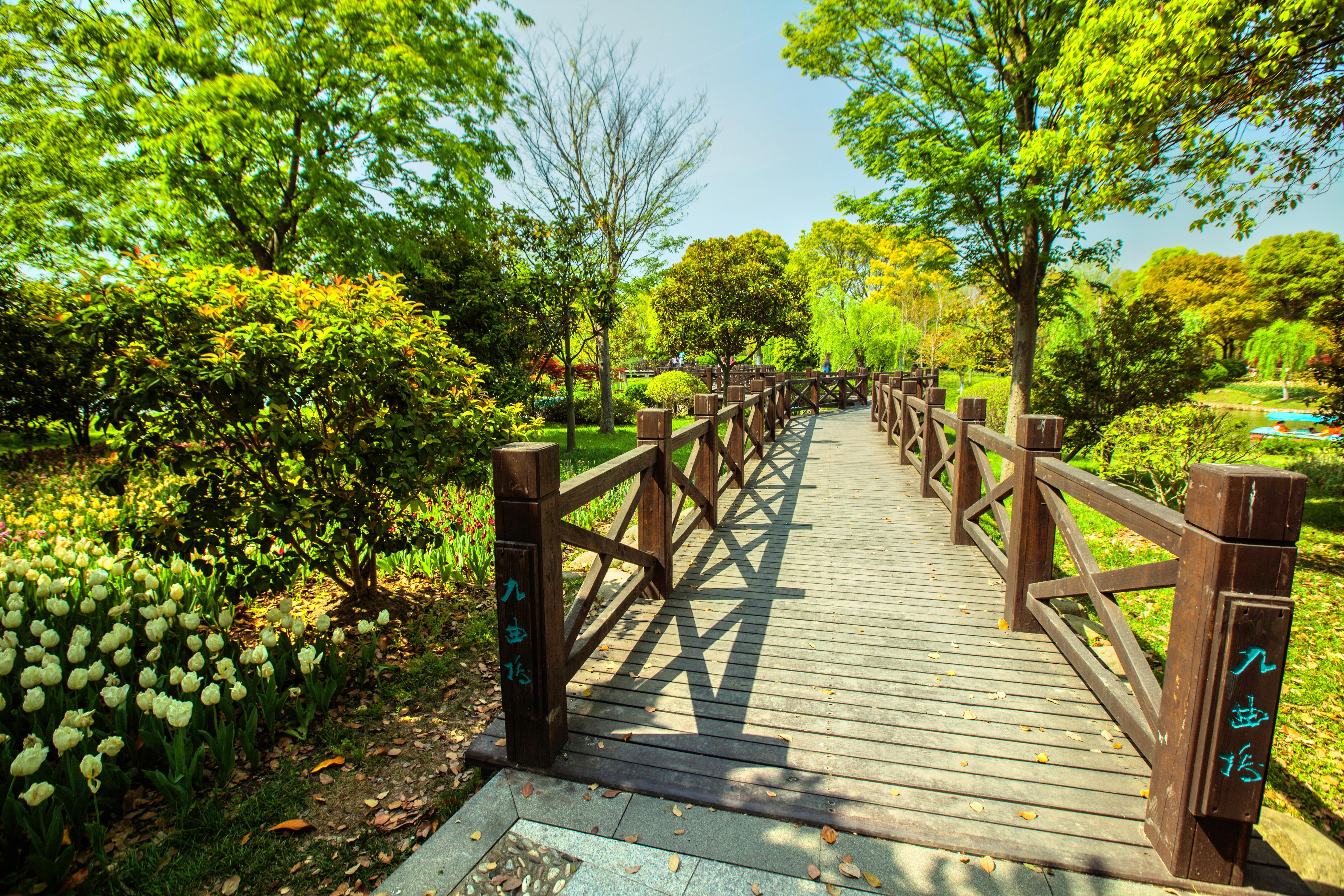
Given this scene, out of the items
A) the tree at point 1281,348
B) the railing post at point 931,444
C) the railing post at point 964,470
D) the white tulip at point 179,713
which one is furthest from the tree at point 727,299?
the tree at point 1281,348

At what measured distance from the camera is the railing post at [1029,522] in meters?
3.29

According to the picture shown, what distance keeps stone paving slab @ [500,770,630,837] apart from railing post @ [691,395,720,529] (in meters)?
3.01

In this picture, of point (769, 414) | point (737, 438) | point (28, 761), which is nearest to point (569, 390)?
point (769, 414)

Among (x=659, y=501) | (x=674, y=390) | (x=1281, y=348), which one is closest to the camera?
(x=659, y=501)

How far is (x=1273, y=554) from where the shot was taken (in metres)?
1.67

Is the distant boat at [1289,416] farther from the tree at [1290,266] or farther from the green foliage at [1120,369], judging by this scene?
the green foliage at [1120,369]

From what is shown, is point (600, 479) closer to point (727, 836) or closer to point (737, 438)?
point (727, 836)

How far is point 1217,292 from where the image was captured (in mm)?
35500

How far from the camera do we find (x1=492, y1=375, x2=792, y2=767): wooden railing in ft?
7.48

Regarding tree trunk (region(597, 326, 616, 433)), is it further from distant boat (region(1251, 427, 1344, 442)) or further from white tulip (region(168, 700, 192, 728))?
distant boat (region(1251, 427, 1344, 442))

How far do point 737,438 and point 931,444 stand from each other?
2361 mm

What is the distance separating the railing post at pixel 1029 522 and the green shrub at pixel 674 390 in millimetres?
15626

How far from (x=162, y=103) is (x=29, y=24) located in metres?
2.03

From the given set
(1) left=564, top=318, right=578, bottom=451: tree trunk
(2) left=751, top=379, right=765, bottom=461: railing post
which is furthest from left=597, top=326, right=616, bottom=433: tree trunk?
(2) left=751, top=379, right=765, bottom=461: railing post
